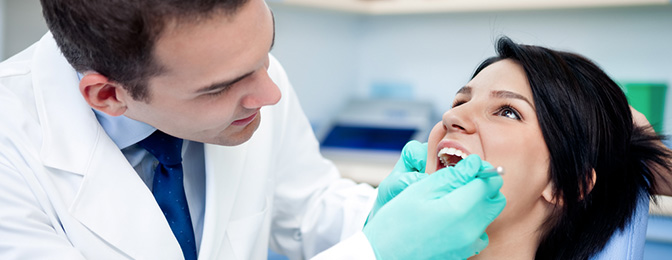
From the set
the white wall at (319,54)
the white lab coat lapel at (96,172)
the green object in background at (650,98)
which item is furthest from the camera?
the white wall at (319,54)

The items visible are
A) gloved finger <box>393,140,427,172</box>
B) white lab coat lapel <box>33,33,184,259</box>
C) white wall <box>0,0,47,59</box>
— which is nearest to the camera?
white lab coat lapel <box>33,33,184,259</box>

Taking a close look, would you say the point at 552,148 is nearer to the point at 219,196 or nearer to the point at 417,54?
the point at 219,196

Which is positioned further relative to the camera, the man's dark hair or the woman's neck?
the woman's neck

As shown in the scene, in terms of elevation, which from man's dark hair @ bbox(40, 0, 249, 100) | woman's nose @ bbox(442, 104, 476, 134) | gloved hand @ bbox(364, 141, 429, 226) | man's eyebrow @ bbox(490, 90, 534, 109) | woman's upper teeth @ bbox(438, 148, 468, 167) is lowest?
gloved hand @ bbox(364, 141, 429, 226)

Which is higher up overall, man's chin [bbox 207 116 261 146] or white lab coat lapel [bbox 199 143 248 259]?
man's chin [bbox 207 116 261 146]

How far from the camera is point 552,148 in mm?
1118

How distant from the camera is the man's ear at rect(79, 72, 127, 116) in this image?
1.03m

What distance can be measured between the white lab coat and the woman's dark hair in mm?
453

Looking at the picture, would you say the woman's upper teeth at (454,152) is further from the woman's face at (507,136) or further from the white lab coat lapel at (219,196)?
the white lab coat lapel at (219,196)

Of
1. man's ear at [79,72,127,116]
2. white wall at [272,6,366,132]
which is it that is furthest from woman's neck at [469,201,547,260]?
white wall at [272,6,366,132]

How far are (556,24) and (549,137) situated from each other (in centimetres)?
152

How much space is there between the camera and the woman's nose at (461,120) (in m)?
1.14

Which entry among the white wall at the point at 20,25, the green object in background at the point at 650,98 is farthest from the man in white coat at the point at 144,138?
the green object in background at the point at 650,98

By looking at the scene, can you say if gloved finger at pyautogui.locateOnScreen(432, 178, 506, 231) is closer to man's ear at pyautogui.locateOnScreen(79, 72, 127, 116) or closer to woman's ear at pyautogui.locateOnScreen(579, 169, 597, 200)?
woman's ear at pyautogui.locateOnScreen(579, 169, 597, 200)
